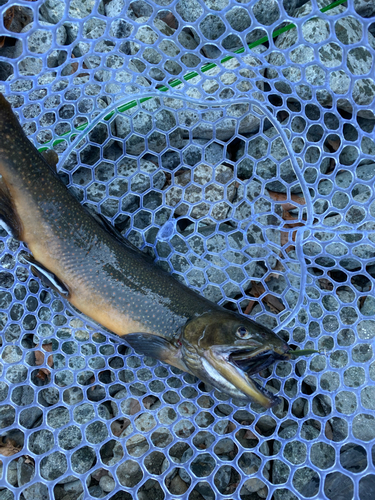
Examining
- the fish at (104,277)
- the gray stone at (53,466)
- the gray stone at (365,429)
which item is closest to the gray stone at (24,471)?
the gray stone at (53,466)

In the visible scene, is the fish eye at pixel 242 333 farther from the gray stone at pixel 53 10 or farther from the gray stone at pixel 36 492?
the gray stone at pixel 53 10

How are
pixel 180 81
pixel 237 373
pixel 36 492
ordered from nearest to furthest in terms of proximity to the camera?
pixel 237 373 → pixel 36 492 → pixel 180 81

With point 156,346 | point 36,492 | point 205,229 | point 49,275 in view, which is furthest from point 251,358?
point 36,492

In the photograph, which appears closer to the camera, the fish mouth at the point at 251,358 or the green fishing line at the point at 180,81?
the fish mouth at the point at 251,358

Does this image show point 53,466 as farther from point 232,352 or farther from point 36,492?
point 232,352

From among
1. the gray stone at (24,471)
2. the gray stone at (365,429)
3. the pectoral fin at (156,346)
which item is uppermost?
the pectoral fin at (156,346)

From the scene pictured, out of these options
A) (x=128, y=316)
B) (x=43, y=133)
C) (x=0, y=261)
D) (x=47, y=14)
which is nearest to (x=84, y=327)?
(x=128, y=316)

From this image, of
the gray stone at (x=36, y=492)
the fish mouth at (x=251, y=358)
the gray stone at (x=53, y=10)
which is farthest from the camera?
the gray stone at (x=53, y=10)
